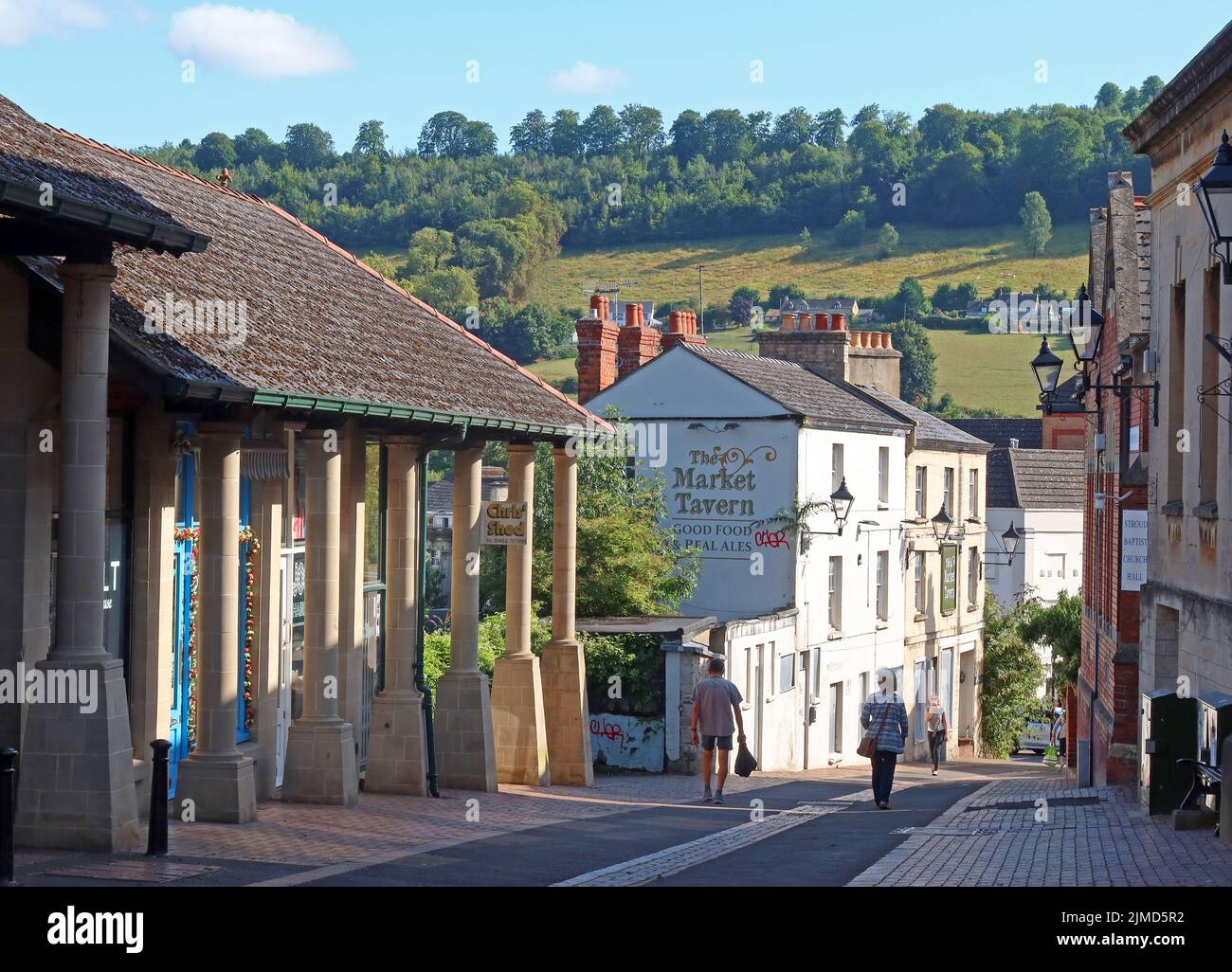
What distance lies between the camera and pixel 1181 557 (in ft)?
55.4

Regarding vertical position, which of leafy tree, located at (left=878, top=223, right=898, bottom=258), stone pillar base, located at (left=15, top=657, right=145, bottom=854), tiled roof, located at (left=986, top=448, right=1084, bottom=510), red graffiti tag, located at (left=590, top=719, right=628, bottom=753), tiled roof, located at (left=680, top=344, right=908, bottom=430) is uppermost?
leafy tree, located at (left=878, top=223, right=898, bottom=258)

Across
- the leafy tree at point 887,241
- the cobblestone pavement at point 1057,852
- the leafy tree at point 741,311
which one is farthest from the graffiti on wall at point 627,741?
the leafy tree at point 887,241

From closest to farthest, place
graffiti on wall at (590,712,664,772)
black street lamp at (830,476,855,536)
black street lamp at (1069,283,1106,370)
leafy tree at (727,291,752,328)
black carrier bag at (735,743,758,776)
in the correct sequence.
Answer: black carrier bag at (735,743,758,776), black street lamp at (1069,283,1106,370), graffiti on wall at (590,712,664,772), black street lamp at (830,476,855,536), leafy tree at (727,291,752,328)

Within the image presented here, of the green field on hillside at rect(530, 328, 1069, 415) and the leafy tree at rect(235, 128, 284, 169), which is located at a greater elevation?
the leafy tree at rect(235, 128, 284, 169)

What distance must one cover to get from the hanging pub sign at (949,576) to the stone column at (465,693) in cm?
2422

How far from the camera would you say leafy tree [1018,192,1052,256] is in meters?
130

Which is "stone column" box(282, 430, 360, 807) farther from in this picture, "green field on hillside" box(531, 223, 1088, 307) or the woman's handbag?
"green field on hillside" box(531, 223, 1088, 307)

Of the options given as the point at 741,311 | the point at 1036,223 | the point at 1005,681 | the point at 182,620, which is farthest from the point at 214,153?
the point at 182,620

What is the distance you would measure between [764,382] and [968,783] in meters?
9.39

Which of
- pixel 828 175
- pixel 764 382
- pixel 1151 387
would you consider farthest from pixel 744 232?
pixel 1151 387

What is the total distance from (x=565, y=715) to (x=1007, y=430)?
5371cm

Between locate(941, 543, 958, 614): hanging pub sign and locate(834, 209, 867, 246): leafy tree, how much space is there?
334ft

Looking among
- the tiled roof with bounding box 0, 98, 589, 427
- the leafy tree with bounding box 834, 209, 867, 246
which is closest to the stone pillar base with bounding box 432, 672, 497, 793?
the tiled roof with bounding box 0, 98, 589, 427

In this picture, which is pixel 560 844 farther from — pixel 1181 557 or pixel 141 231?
pixel 1181 557
